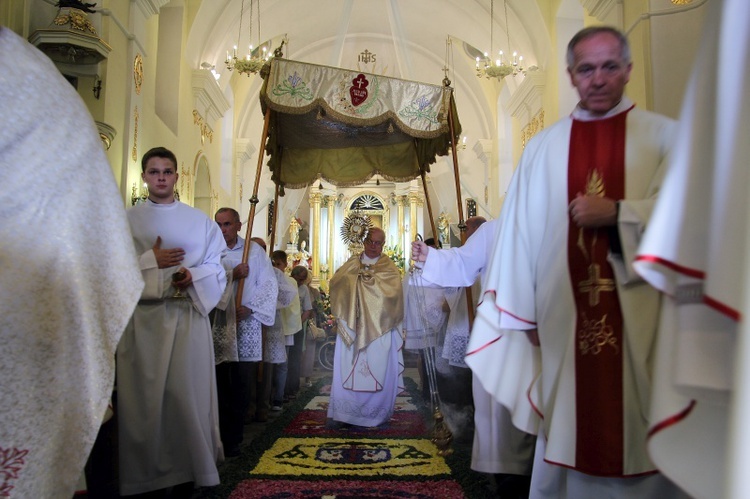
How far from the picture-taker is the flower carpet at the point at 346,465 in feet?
11.4

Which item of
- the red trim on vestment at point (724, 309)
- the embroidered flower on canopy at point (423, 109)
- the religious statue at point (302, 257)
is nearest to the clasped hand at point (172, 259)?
the red trim on vestment at point (724, 309)

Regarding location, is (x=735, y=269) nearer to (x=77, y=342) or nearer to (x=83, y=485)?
(x=77, y=342)

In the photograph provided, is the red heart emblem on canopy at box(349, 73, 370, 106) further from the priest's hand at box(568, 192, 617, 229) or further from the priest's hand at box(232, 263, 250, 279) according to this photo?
the priest's hand at box(568, 192, 617, 229)

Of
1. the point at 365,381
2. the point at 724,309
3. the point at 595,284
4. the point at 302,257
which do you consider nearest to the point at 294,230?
the point at 302,257

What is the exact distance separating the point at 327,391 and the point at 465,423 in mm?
3731

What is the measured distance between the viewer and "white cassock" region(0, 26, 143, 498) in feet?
4.70

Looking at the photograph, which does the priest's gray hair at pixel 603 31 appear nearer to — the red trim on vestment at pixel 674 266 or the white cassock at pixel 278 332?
the red trim on vestment at pixel 674 266

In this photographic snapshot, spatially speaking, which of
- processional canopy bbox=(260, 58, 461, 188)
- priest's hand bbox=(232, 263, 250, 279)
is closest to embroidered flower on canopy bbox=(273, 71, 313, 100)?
processional canopy bbox=(260, 58, 461, 188)

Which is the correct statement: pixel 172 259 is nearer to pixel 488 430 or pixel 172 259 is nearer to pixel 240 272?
pixel 240 272

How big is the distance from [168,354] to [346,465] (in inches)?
58.2

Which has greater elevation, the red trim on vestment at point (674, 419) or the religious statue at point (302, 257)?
the red trim on vestment at point (674, 419)

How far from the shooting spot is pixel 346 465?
13.5ft

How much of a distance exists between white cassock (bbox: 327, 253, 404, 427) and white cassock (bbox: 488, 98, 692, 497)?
3618 millimetres

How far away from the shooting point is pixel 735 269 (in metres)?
0.86
